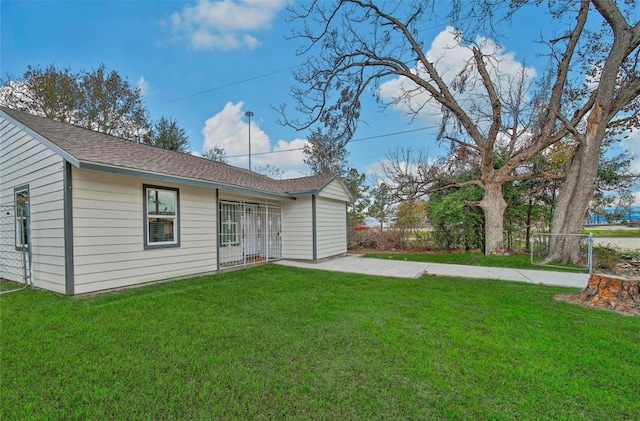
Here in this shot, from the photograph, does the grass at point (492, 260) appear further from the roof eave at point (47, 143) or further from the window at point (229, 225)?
the roof eave at point (47, 143)

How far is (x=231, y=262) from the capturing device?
29.3 feet

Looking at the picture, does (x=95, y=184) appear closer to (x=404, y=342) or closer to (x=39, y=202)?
(x=39, y=202)

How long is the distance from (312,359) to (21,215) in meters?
7.26

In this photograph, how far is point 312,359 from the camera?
9.30ft

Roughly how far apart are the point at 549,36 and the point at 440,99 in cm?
392

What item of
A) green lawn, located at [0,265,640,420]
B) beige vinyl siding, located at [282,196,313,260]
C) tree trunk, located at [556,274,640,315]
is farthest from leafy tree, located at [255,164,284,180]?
tree trunk, located at [556,274,640,315]

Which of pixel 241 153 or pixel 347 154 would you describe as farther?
pixel 241 153

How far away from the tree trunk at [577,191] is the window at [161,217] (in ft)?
35.1

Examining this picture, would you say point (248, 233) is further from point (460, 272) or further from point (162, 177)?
point (460, 272)

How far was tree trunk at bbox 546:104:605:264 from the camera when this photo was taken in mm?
8289

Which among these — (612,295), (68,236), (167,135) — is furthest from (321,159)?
(612,295)

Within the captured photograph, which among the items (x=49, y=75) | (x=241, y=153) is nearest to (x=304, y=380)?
(x=49, y=75)

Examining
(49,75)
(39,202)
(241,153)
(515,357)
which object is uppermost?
(49,75)

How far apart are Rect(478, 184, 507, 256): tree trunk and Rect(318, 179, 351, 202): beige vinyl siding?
16.6ft
